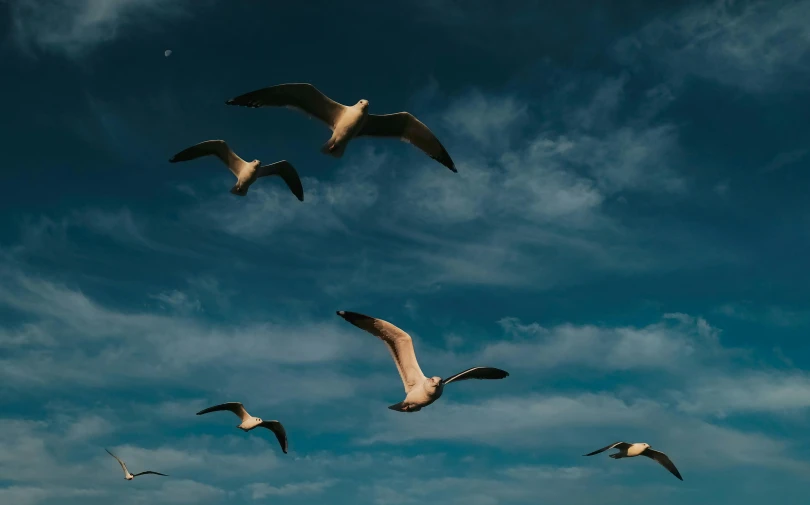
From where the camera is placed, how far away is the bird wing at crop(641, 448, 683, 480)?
44625 mm

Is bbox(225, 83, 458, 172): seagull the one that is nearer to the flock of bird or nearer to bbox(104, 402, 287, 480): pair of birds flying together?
the flock of bird

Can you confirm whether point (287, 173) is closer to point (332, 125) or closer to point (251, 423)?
point (332, 125)

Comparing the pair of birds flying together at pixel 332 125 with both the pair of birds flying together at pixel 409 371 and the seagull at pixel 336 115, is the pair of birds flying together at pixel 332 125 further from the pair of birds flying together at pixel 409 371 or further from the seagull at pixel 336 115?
the pair of birds flying together at pixel 409 371

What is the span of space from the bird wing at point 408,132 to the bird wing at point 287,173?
296 inches

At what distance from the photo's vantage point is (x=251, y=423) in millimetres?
43094

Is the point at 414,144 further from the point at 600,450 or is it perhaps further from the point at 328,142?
the point at 600,450

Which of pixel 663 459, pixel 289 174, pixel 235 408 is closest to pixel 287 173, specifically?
pixel 289 174

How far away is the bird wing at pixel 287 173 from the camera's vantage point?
38463 mm

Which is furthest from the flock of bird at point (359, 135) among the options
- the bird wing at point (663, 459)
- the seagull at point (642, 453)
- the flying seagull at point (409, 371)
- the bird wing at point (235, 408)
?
the bird wing at point (235, 408)

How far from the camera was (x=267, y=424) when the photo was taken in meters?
42.8

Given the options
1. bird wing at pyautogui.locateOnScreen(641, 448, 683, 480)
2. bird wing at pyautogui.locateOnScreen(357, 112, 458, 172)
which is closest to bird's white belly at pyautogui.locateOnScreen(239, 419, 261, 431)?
bird wing at pyautogui.locateOnScreen(357, 112, 458, 172)

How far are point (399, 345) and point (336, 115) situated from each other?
10.0m

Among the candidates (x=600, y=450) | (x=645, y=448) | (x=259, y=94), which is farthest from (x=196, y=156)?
(x=645, y=448)

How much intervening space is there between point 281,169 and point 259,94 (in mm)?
9434
